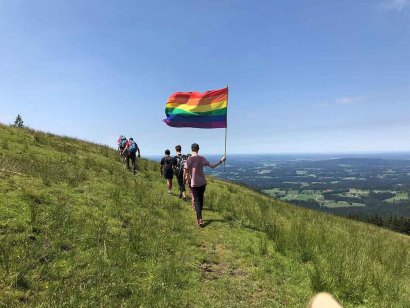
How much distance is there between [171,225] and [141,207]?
2026mm

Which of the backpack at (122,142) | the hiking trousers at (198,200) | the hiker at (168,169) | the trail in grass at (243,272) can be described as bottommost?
the trail in grass at (243,272)

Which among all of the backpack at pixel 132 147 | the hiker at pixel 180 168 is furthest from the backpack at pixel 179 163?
the backpack at pixel 132 147

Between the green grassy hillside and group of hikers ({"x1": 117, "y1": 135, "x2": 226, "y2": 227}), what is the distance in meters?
1.03

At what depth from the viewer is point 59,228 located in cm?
838

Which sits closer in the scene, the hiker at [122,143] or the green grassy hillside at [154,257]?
the green grassy hillside at [154,257]

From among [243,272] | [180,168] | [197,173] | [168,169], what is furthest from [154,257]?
[168,169]

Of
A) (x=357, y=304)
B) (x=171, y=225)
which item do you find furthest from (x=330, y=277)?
(x=171, y=225)

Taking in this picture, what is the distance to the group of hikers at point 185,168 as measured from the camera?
12438 mm

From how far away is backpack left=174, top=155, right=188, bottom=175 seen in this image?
16.4 m

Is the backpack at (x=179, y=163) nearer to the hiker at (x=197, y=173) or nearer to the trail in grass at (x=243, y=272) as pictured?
the hiker at (x=197, y=173)

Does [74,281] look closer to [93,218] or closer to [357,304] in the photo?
[93,218]

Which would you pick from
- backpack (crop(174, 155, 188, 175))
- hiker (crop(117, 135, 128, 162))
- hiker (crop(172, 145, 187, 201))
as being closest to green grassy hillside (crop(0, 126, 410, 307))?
hiker (crop(172, 145, 187, 201))

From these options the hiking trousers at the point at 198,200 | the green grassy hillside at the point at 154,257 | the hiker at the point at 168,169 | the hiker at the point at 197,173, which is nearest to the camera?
the green grassy hillside at the point at 154,257

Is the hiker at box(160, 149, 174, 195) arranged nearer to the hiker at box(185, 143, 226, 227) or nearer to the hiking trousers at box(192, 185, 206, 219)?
the hiker at box(185, 143, 226, 227)
